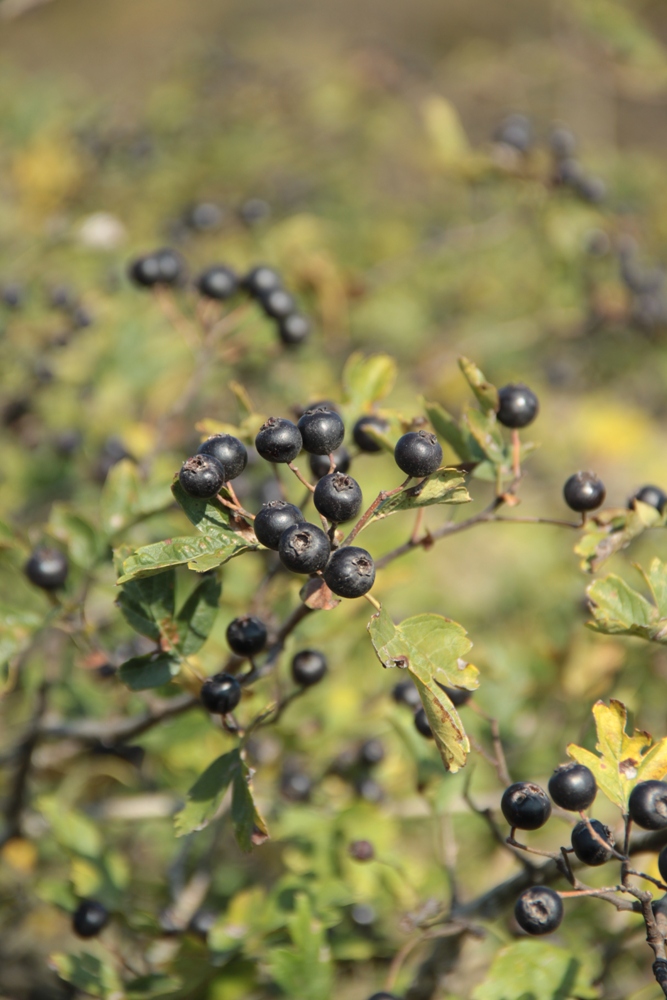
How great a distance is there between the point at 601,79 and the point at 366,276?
468 cm

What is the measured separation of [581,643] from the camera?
3.17 metres

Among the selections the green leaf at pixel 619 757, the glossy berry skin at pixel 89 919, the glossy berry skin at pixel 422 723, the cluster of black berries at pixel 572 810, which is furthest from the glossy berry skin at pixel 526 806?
the glossy berry skin at pixel 89 919

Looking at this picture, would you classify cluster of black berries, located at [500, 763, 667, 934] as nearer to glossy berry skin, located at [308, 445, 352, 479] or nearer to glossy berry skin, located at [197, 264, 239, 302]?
glossy berry skin, located at [308, 445, 352, 479]

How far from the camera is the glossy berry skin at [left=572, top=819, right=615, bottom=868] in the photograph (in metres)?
1.60

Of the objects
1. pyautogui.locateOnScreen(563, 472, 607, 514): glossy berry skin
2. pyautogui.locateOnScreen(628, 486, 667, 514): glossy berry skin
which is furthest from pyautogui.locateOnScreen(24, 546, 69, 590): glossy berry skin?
pyautogui.locateOnScreen(628, 486, 667, 514): glossy berry skin

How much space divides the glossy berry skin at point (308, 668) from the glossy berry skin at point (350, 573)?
728mm

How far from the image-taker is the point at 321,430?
1632mm

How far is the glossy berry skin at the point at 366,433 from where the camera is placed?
2051mm

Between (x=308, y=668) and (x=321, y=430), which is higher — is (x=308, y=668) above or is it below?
below

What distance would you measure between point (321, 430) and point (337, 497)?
18cm

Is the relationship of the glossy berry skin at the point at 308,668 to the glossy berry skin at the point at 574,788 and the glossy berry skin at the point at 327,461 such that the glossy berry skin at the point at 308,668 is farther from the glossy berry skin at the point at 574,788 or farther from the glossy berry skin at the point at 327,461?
the glossy berry skin at the point at 574,788

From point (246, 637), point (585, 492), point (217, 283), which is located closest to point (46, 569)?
point (246, 637)

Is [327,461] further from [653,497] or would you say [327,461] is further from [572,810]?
[572,810]

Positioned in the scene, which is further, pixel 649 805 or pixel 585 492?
pixel 585 492
